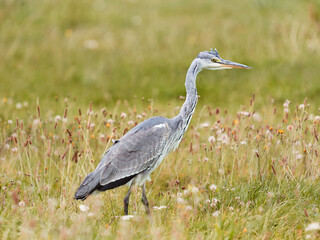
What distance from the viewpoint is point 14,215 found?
3.71 m

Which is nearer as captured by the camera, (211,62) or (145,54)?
(211,62)

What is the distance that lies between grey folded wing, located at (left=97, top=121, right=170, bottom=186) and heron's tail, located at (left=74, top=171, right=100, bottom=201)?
19 cm

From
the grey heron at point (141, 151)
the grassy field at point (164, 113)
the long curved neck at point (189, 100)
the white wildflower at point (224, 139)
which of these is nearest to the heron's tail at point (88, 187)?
the grey heron at point (141, 151)

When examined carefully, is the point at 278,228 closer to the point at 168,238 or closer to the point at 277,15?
the point at 168,238

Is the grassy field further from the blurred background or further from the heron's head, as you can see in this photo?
the heron's head

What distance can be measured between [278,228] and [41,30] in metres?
8.48

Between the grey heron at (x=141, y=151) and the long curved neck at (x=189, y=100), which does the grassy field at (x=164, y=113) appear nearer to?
the grey heron at (x=141, y=151)

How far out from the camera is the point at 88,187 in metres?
4.25

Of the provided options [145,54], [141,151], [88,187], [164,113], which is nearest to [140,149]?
[141,151]

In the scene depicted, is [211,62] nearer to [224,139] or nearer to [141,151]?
[224,139]

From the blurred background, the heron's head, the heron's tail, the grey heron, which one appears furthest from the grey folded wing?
the blurred background

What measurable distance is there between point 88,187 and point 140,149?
0.61m

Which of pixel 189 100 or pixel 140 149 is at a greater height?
pixel 189 100

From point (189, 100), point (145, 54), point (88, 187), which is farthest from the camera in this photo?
point (145, 54)
